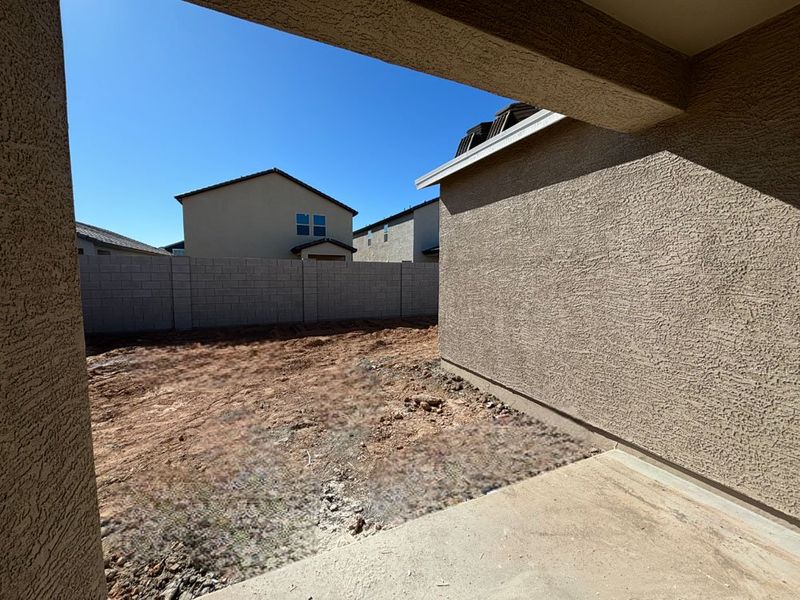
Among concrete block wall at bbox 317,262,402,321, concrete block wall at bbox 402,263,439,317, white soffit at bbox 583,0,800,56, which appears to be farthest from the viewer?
concrete block wall at bbox 402,263,439,317

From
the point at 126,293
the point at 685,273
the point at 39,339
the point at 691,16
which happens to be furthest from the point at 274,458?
the point at 126,293

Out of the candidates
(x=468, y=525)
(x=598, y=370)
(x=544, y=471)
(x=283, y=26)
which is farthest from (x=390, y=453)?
(x=283, y=26)

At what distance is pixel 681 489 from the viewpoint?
2414mm

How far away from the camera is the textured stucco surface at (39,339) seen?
906mm

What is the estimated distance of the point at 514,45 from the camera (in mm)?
1666

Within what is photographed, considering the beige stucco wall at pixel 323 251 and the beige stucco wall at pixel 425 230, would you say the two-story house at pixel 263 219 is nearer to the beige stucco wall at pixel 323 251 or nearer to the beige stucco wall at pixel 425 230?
the beige stucco wall at pixel 323 251

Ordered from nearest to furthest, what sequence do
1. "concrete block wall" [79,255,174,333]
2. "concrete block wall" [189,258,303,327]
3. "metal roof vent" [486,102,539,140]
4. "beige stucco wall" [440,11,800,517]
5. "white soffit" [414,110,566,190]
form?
"beige stucco wall" [440,11,800,517] → "white soffit" [414,110,566,190] → "metal roof vent" [486,102,539,140] → "concrete block wall" [79,255,174,333] → "concrete block wall" [189,258,303,327]

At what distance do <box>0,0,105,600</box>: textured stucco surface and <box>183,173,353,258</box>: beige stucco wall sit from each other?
47.0ft

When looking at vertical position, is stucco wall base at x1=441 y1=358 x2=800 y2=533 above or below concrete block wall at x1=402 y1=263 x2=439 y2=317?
below

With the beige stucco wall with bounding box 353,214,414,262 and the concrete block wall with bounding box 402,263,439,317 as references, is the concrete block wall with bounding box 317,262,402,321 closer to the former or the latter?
the concrete block wall with bounding box 402,263,439,317

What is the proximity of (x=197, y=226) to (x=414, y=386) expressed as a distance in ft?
43.5

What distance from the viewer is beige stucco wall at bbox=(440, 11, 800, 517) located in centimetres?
200

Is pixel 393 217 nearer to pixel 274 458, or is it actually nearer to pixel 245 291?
pixel 245 291

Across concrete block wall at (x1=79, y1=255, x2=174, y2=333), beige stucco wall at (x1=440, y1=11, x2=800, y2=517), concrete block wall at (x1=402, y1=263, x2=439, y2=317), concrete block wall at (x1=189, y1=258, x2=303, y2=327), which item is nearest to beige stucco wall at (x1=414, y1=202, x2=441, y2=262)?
concrete block wall at (x1=402, y1=263, x2=439, y2=317)
